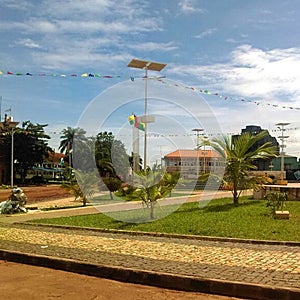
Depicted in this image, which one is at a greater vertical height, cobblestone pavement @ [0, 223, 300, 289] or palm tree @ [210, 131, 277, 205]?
palm tree @ [210, 131, 277, 205]

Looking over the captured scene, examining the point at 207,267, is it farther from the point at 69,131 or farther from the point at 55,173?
the point at 55,173

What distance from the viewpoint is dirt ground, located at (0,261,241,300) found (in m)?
5.45

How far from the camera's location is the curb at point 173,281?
5.29 meters

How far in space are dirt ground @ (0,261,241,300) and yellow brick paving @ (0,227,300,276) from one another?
52.8 inches

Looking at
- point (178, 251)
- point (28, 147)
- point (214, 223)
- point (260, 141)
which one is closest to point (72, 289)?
point (178, 251)

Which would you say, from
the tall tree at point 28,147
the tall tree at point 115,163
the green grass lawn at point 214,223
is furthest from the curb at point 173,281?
the tall tree at point 28,147

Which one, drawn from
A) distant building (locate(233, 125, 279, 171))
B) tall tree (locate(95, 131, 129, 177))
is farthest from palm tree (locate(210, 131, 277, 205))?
tall tree (locate(95, 131, 129, 177))

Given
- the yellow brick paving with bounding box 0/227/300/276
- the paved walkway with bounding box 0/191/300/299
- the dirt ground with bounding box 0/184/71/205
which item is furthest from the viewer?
the dirt ground with bounding box 0/184/71/205

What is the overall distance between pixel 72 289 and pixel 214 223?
621 centimetres

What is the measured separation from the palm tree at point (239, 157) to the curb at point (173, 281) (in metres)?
11.0

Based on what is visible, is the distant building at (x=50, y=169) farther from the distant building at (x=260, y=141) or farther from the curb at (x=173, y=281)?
the curb at (x=173, y=281)

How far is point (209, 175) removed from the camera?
17922 mm

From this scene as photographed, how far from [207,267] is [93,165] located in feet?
64.0

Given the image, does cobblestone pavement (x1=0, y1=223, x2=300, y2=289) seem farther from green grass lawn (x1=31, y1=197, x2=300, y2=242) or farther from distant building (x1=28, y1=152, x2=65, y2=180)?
distant building (x1=28, y1=152, x2=65, y2=180)
